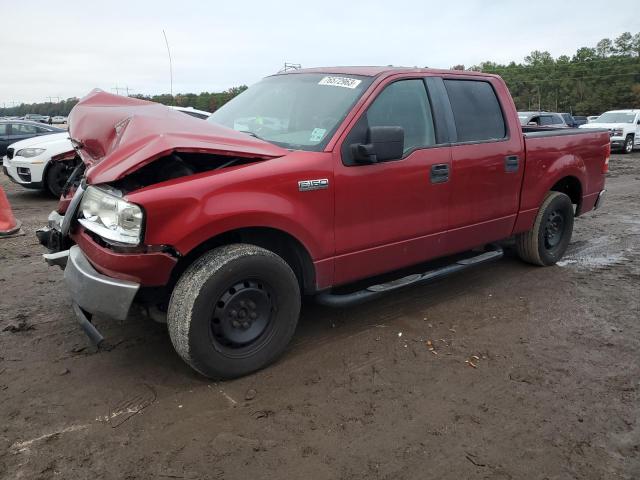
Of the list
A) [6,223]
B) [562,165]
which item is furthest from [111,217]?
[6,223]

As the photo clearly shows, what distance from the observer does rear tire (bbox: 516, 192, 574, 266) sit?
17.2ft

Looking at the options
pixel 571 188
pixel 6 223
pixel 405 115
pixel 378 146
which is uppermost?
pixel 405 115

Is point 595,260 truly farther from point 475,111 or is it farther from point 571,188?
point 475,111

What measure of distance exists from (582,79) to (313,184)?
80.1m

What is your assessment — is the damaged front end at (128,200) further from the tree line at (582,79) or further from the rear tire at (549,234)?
the tree line at (582,79)

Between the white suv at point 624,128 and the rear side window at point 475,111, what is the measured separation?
717 inches

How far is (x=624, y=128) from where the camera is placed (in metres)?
20.8

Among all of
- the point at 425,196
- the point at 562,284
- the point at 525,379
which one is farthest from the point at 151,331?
the point at 562,284

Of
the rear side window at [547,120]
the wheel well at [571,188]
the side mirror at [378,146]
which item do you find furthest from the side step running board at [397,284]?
the rear side window at [547,120]

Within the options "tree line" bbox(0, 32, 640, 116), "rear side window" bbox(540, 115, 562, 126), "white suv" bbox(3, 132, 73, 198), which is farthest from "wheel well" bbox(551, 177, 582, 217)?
"tree line" bbox(0, 32, 640, 116)

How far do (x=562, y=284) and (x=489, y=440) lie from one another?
2.86 metres

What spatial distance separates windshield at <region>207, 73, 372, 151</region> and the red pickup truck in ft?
0.04

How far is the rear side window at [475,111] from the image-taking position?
4332mm

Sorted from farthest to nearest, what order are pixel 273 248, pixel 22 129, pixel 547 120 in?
pixel 547 120
pixel 22 129
pixel 273 248
